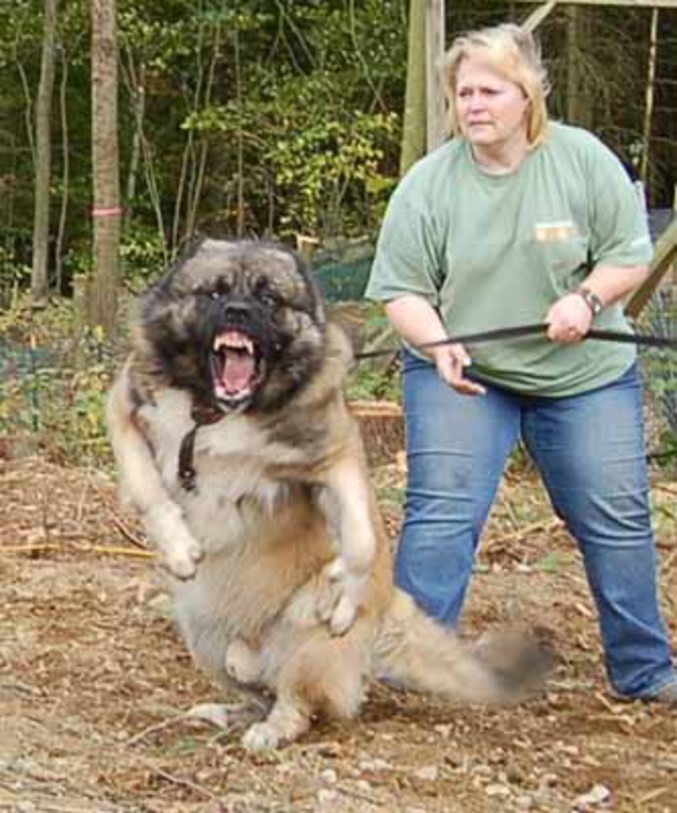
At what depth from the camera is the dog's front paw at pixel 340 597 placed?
4.27 metres

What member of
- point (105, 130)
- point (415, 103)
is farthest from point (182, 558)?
point (105, 130)

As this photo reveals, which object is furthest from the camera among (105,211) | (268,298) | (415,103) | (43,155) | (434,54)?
(43,155)

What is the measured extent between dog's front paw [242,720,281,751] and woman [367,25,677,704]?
0.68 metres

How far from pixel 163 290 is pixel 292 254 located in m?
0.36

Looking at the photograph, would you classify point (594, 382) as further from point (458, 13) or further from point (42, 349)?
point (458, 13)

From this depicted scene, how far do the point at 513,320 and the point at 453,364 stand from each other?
223 mm

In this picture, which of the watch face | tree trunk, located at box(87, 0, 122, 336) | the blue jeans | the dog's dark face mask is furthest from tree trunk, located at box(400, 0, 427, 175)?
the dog's dark face mask

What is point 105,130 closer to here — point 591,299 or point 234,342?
point 591,299

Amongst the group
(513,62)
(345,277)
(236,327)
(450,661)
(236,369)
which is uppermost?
(513,62)

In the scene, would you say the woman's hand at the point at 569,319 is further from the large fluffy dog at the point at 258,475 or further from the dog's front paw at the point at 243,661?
the dog's front paw at the point at 243,661

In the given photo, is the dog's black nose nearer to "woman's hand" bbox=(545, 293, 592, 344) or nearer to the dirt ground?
"woman's hand" bbox=(545, 293, 592, 344)

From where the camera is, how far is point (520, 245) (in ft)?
14.9

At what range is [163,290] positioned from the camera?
4.35 m

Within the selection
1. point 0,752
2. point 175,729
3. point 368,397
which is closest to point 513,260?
point 175,729
